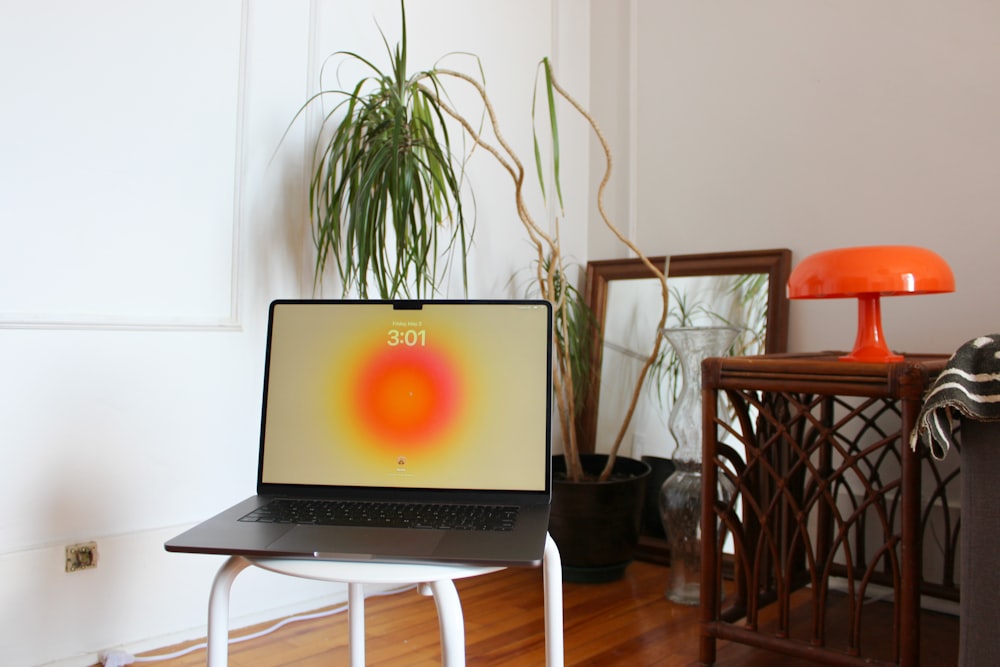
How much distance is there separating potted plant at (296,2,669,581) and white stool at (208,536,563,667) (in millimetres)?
1079

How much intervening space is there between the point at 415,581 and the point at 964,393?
1.01 meters

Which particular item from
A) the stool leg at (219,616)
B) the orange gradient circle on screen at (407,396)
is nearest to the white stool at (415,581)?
the stool leg at (219,616)

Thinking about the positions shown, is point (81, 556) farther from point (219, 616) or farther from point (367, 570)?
point (367, 570)

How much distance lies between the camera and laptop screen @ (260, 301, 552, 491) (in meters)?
1.28

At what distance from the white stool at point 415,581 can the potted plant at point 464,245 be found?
42.5 inches

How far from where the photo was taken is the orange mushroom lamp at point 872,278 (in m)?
1.68

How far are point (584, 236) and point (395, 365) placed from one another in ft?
6.45

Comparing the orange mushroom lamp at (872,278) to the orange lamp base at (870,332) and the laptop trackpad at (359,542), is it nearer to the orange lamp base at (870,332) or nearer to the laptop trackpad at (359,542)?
the orange lamp base at (870,332)

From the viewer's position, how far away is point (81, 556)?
6.01 ft

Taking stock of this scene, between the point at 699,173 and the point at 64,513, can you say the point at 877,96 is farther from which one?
the point at 64,513

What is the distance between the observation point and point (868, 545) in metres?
2.38

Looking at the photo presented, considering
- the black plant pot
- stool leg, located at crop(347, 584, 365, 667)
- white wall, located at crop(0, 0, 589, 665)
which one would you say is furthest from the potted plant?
stool leg, located at crop(347, 584, 365, 667)

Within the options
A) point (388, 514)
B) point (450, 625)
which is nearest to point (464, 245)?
point (388, 514)

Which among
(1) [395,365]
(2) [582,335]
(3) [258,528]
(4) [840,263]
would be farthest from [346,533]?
(2) [582,335]
